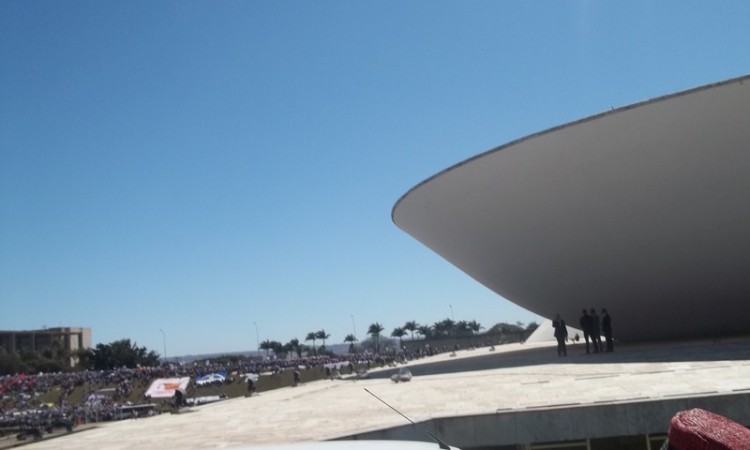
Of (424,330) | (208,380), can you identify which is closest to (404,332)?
(424,330)

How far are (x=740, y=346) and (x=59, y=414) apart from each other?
15.3 metres

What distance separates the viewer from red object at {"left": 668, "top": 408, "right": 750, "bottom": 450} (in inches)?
68.0

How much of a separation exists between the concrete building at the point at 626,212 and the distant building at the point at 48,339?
222ft

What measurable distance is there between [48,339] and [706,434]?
9995 cm

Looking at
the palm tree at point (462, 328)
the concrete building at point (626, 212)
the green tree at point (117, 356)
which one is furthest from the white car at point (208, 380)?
the palm tree at point (462, 328)

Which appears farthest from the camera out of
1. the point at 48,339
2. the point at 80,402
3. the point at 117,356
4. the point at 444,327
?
the point at 444,327

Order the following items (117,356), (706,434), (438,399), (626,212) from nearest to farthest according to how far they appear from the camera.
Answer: (706,434) → (438,399) → (626,212) → (117,356)

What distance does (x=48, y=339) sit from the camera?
294 feet

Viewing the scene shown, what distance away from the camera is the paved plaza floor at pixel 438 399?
7.39 metres

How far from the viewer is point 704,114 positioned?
11.9m

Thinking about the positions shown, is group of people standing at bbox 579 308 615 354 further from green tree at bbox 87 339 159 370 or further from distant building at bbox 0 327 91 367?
distant building at bbox 0 327 91 367

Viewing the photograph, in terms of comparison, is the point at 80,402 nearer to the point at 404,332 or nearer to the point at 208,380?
the point at 208,380

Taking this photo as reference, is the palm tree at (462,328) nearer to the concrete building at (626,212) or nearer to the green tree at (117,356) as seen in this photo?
the green tree at (117,356)

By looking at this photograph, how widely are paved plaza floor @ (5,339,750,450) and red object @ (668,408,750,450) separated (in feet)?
16.4
